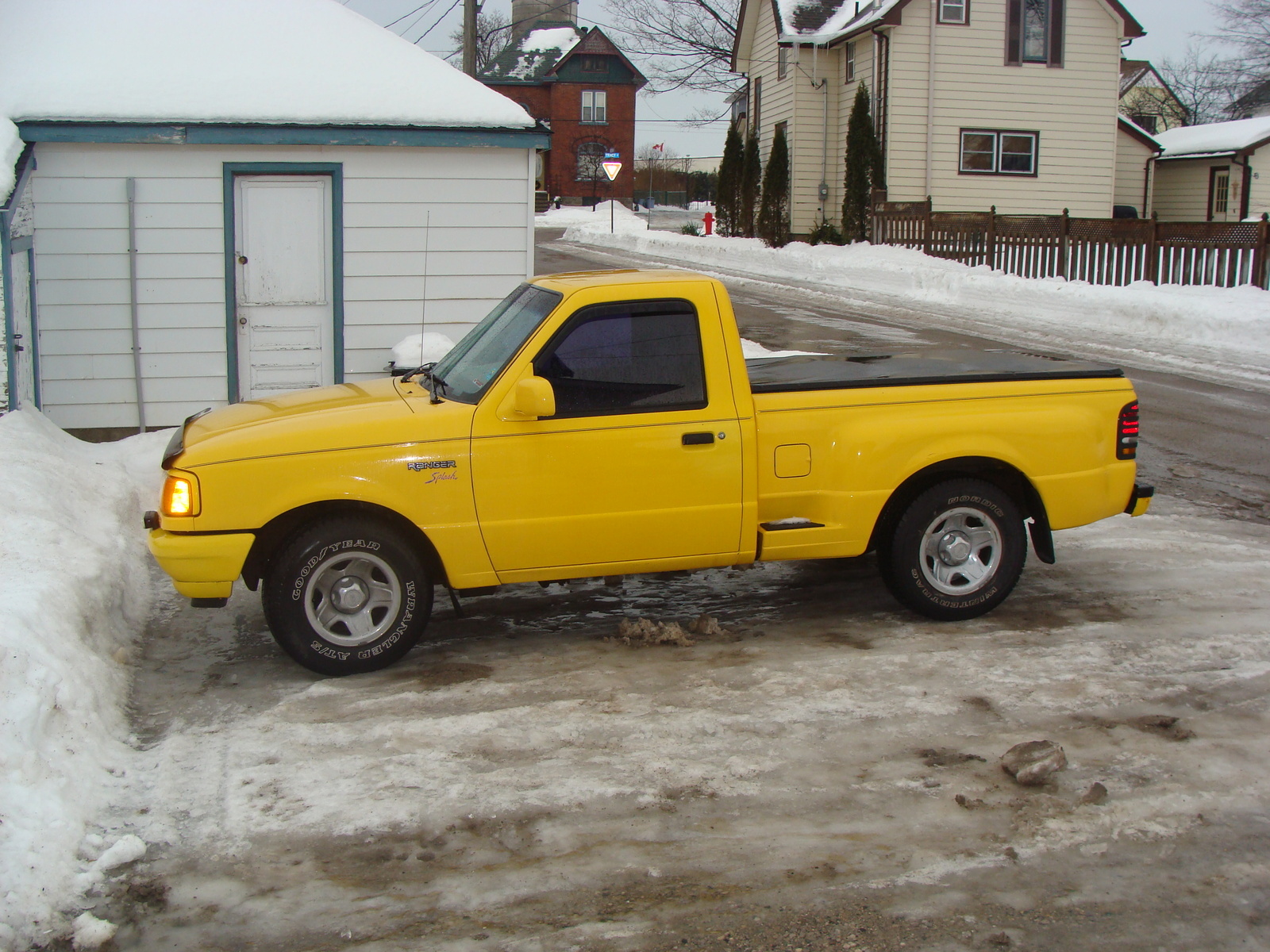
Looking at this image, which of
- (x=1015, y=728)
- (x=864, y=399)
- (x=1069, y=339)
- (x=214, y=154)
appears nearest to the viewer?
(x=1015, y=728)

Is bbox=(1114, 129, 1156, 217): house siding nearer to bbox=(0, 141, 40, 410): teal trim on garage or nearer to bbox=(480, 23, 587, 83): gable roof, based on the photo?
bbox=(0, 141, 40, 410): teal trim on garage

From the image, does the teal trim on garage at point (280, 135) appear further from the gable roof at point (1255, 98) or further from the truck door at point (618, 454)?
the gable roof at point (1255, 98)

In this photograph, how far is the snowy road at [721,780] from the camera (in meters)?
3.71

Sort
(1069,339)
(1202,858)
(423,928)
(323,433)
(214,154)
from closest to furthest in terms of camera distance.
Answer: (423,928), (1202,858), (323,433), (214,154), (1069,339)

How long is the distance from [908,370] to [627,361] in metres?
1.54

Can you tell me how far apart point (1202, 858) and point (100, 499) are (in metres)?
6.36

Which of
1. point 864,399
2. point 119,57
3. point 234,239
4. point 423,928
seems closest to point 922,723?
point 864,399

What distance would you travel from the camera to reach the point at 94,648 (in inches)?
221

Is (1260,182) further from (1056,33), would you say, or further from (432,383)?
(432,383)

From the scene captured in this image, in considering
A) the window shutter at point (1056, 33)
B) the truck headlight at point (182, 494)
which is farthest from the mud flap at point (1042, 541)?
the window shutter at point (1056, 33)

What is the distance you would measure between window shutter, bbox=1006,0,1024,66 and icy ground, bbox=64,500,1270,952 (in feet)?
89.7

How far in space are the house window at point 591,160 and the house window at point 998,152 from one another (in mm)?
39857

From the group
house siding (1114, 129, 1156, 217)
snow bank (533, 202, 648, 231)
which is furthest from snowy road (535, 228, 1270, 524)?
snow bank (533, 202, 648, 231)

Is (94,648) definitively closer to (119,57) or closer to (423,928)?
(423,928)
